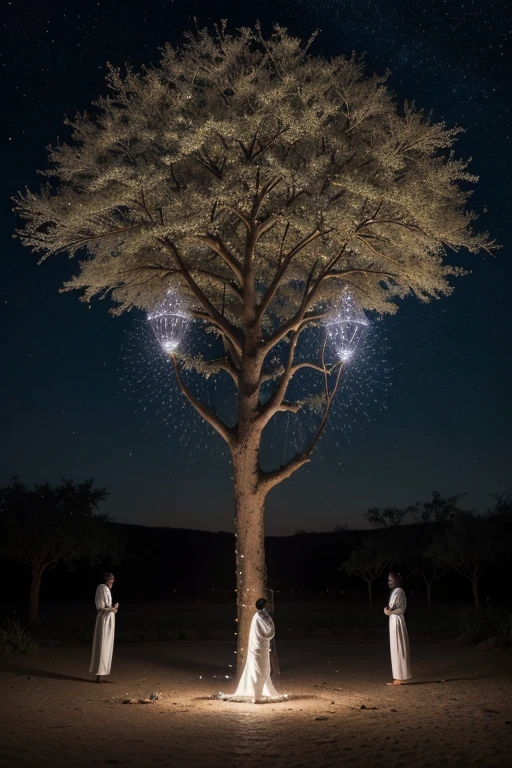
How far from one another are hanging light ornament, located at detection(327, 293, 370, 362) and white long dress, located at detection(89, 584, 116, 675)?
617 cm

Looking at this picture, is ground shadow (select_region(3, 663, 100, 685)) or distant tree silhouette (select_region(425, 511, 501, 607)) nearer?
ground shadow (select_region(3, 663, 100, 685))

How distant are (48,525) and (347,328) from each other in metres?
19.8

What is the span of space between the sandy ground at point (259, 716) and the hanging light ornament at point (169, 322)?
6.06m

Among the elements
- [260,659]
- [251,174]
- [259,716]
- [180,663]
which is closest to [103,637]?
[260,659]

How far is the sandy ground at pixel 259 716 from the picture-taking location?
865 cm

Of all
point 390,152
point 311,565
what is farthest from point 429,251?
point 311,565

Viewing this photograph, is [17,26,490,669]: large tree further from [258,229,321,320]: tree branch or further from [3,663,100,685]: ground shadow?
[3,663,100,685]: ground shadow

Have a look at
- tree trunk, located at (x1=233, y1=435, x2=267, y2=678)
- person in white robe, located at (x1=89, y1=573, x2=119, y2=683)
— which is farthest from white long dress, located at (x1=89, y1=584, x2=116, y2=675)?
tree trunk, located at (x1=233, y1=435, x2=267, y2=678)

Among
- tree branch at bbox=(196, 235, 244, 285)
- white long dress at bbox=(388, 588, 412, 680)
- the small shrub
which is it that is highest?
tree branch at bbox=(196, 235, 244, 285)

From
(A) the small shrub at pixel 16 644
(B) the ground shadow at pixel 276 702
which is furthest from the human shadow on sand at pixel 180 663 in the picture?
(B) the ground shadow at pixel 276 702

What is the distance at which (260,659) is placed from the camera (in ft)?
41.8

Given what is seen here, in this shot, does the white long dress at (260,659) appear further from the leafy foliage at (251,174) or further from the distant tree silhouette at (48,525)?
the distant tree silhouette at (48,525)

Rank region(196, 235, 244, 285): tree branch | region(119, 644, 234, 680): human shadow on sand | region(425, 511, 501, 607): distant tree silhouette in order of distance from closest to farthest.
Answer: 1. region(196, 235, 244, 285): tree branch
2. region(119, 644, 234, 680): human shadow on sand
3. region(425, 511, 501, 607): distant tree silhouette

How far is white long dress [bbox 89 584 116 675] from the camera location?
14.7 m
